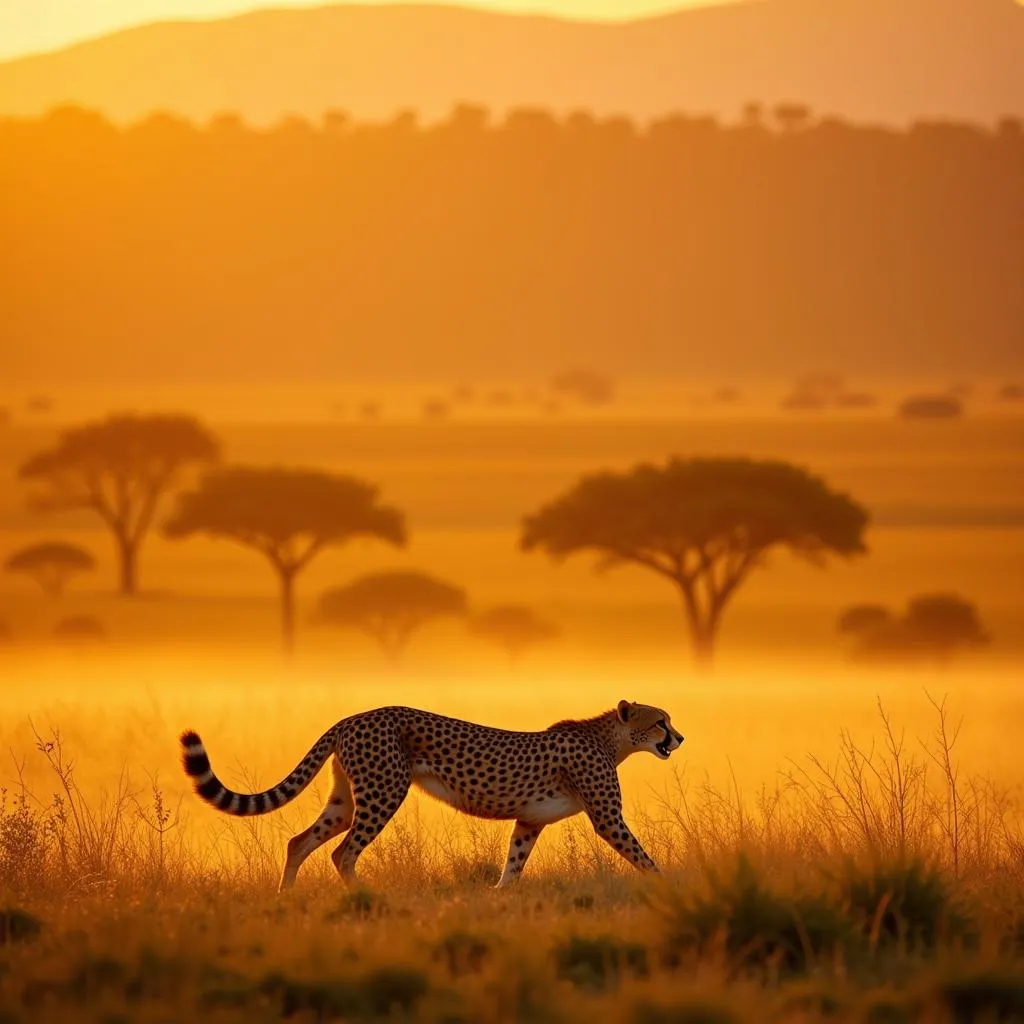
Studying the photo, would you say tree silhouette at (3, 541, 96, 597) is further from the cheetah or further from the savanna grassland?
the cheetah

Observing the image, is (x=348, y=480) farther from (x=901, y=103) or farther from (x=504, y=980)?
(x=901, y=103)

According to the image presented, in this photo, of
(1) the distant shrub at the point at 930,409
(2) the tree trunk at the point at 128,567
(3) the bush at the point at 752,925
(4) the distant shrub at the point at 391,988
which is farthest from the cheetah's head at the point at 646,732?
(1) the distant shrub at the point at 930,409

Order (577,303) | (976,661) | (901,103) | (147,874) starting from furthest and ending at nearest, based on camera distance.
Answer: (901,103) → (577,303) → (976,661) → (147,874)

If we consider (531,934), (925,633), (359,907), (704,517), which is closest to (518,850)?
(359,907)

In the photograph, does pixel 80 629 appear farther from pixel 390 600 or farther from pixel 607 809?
pixel 607 809

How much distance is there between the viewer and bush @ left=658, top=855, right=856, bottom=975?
24.9ft

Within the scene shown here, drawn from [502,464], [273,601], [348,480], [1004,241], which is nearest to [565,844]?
[348,480]

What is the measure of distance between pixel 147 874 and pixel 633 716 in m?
2.57

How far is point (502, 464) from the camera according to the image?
77.9 meters

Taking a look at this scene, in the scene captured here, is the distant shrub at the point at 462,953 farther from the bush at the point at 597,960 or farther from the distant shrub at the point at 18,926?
the distant shrub at the point at 18,926

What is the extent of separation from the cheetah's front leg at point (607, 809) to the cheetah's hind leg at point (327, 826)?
1107 mm

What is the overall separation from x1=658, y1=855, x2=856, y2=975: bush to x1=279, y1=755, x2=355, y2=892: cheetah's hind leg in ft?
8.28

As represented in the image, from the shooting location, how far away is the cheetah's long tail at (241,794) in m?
9.31

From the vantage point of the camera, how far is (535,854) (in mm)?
10977
